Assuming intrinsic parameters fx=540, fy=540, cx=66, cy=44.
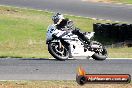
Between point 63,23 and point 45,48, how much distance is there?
260 inches

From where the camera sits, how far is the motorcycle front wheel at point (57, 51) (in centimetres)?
1602

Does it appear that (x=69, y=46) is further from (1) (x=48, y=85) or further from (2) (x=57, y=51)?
(1) (x=48, y=85)

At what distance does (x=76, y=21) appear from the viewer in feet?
106

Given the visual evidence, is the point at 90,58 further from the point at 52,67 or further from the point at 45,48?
the point at 45,48

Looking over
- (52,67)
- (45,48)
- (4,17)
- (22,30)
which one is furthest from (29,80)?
(4,17)

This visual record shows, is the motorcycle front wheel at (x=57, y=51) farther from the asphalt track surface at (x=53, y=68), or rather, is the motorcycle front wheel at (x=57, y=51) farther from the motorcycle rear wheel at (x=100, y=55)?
the motorcycle rear wheel at (x=100, y=55)

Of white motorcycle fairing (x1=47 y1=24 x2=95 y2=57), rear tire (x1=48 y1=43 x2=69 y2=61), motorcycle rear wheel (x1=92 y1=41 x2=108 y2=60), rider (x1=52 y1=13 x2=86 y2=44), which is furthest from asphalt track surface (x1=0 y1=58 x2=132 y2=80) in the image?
rider (x1=52 y1=13 x2=86 y2=44)

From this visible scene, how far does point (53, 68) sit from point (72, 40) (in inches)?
103

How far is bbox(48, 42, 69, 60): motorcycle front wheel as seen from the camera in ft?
52.5

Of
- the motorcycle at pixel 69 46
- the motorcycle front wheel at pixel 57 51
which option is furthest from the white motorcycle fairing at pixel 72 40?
the motorcycle front wheel at pixel 57 51

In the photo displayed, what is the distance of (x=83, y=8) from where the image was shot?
38.4 metres

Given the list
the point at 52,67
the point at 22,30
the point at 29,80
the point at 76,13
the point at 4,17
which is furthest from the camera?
the point at 76,13

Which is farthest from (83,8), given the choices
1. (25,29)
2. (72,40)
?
(72,40)

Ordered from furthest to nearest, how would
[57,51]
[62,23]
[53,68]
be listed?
[62,23] → [57,51] → [53,68]
